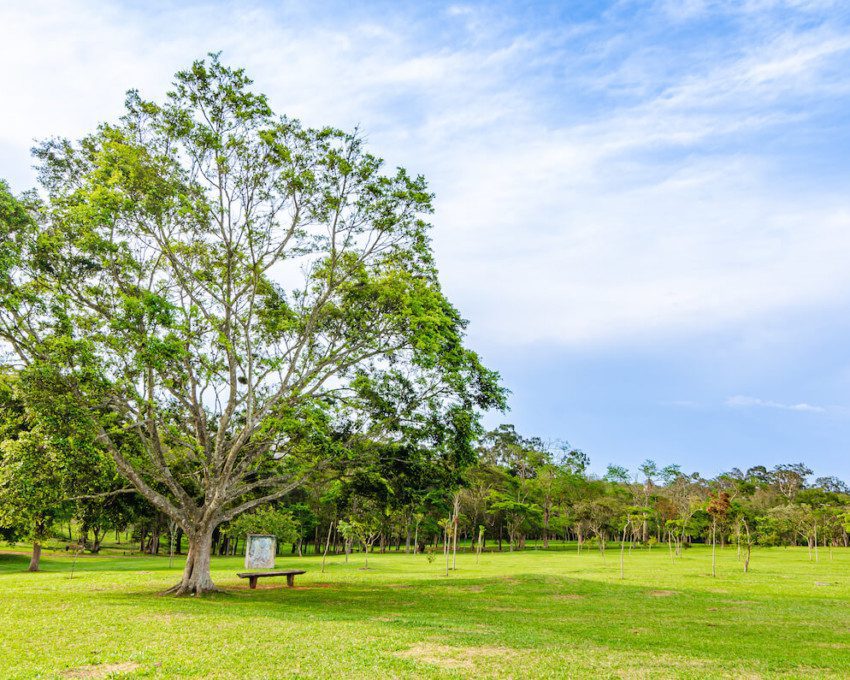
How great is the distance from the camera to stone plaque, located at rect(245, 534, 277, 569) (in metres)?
34.9

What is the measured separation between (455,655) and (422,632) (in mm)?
2872

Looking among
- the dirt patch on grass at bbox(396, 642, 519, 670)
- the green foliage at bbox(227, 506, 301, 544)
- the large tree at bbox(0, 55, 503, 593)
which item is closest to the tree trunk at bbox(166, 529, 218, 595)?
the large tree at bbox(0, 55, 503, 593)

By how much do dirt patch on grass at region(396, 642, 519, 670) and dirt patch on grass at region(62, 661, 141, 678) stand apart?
492 cm

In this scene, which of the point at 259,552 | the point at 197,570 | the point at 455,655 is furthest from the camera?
the point at 259,552

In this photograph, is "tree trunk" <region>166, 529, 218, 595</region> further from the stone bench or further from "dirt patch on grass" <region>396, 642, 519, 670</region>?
"dirt patch on grass" <region>396, 642, 519, 670</region>

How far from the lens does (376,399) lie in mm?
23266

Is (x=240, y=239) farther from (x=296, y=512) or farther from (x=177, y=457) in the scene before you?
(x=296, y=512)

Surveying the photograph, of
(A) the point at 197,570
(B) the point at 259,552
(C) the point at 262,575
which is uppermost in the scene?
(A) the point at 197,570

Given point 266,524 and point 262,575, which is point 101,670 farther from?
point 266,524

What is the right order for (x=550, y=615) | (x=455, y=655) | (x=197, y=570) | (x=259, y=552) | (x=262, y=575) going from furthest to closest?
1. (x=259, y=552)
2. (x=262, y=575)
3. (x=197, y=570)
4. (x=550, y=615)
5. (x=455, y=655)

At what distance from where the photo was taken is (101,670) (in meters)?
9.82

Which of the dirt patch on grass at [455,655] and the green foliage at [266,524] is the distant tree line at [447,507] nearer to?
the green foliage at [266,524]

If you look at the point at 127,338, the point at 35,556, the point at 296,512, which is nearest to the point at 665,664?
the point at 127,338

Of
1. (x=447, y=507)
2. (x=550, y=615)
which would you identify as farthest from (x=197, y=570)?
(x=447, y=507)
